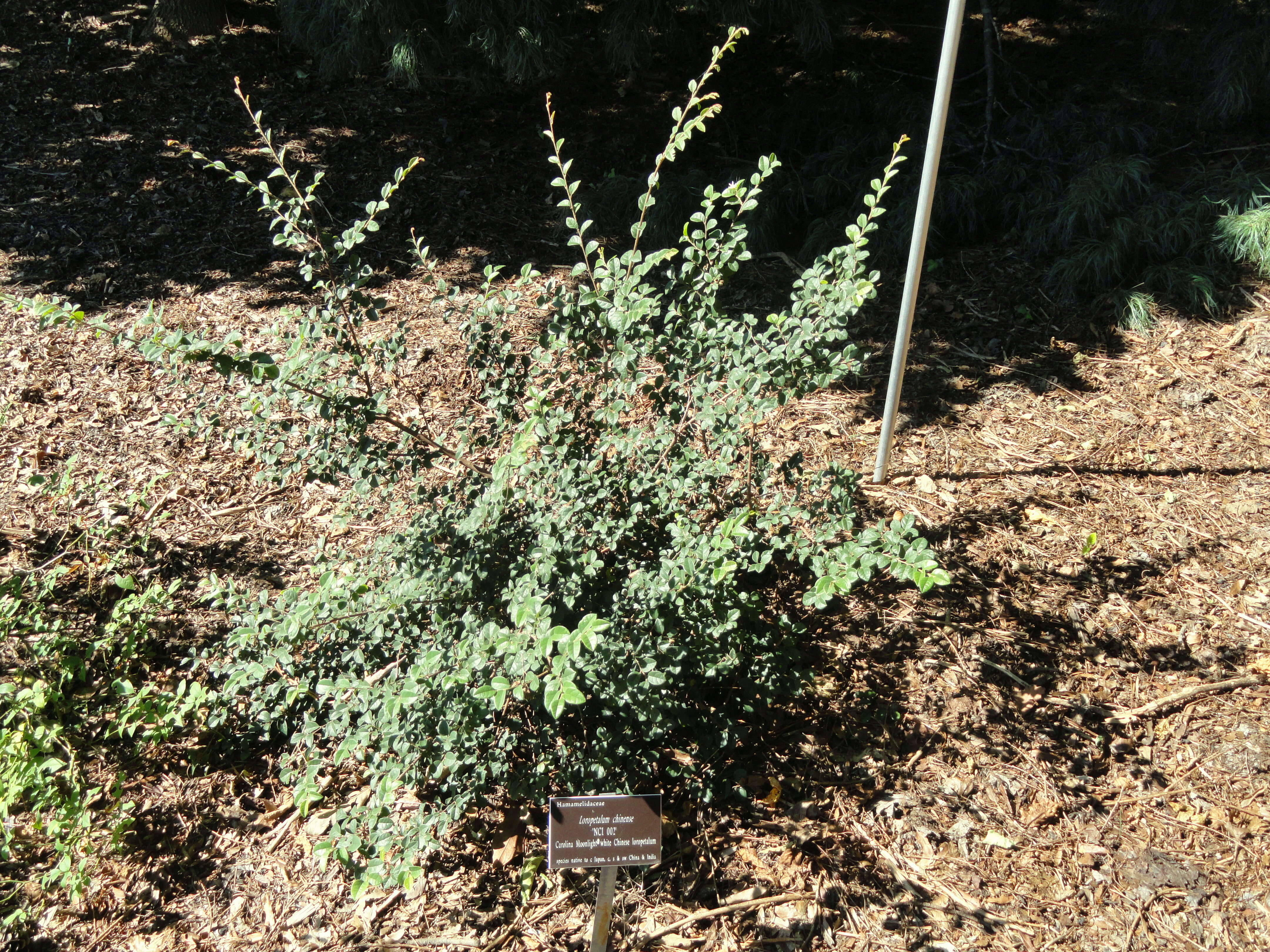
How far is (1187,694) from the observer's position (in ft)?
9.61

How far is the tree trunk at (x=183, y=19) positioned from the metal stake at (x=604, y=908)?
6877 mm

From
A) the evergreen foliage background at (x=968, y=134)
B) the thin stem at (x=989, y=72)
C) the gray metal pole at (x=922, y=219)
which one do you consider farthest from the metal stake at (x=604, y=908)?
the thin stem at (x=989, y=72)

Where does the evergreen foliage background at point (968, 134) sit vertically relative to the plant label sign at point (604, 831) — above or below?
above

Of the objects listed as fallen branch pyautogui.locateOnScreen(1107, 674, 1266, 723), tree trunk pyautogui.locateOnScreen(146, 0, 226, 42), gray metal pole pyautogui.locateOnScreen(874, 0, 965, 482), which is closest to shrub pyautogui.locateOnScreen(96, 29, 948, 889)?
gray metal pole pyautogui.locateOnScreen(874, 0, 965, 482)

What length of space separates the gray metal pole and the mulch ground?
36cm

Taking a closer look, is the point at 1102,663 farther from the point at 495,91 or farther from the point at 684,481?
the point at 495,91

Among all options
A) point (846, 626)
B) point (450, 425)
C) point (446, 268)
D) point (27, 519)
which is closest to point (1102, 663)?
point (846, 626)

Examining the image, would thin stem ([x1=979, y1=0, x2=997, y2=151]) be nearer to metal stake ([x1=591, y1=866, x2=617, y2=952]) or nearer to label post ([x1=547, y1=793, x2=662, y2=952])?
label post ([x1=547, y1=793, x2=662, y2=952])

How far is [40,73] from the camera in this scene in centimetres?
637

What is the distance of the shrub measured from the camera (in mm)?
2211

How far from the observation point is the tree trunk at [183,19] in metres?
6.57

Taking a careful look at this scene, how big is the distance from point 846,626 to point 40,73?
265 inches

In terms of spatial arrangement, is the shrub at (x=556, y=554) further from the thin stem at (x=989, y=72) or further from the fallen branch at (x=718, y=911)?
the thin stem at (x=989, y=72)

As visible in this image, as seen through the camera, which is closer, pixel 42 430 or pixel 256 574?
pixel 256 574
